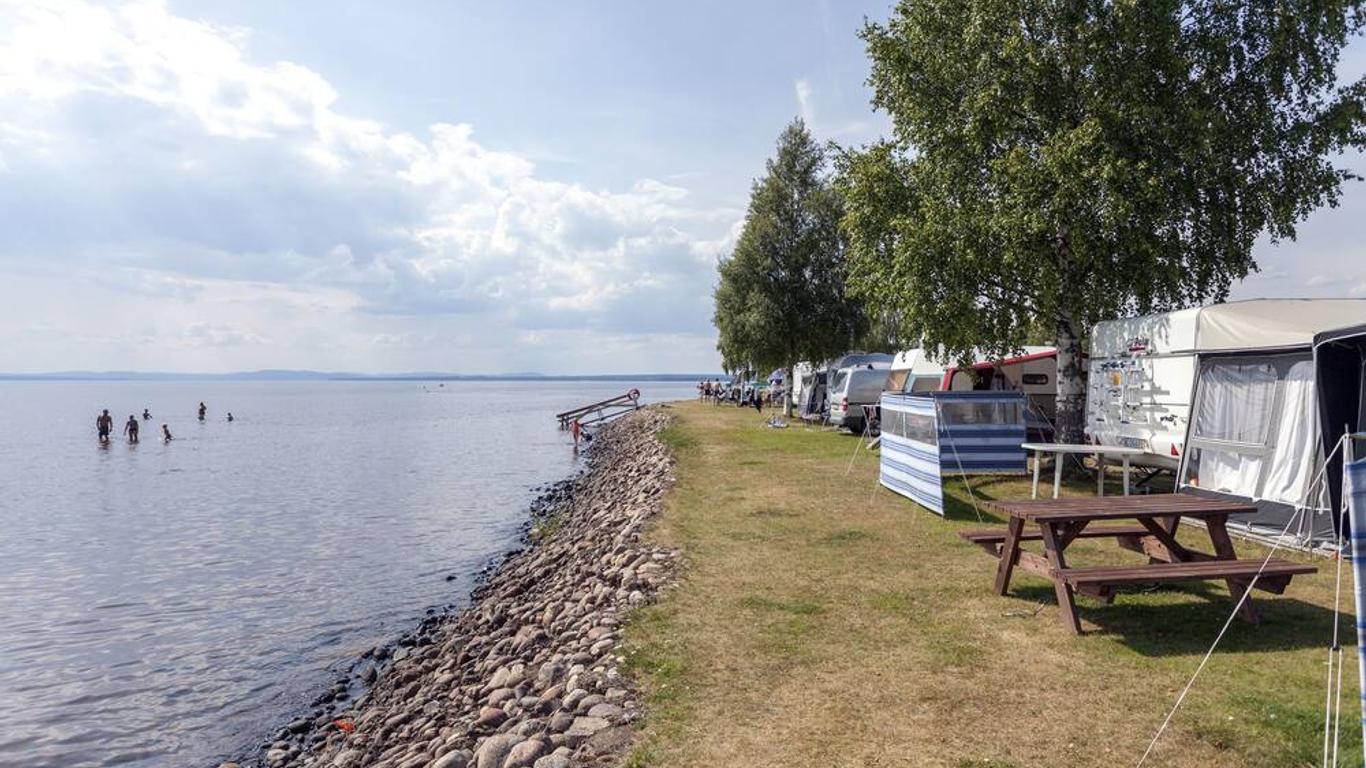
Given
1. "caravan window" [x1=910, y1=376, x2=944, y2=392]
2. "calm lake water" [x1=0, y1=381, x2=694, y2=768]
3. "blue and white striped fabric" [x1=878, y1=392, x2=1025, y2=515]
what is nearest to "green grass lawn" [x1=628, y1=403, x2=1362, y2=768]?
"blue and white striped fabric" [x1=878, y1=392, x2=1025, y2=515]

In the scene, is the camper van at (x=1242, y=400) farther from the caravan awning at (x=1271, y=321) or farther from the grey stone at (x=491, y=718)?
the grey stone at (x=491, y=718)

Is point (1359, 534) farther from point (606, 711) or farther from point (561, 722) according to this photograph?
point (561, 722)

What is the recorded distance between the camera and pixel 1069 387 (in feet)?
56.4

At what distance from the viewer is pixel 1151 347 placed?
46.4ft

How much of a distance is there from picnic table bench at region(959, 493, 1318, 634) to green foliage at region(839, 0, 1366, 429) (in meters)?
7.99

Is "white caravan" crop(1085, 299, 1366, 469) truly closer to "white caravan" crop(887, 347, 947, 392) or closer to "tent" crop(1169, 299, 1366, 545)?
"tent" crop(1169, 299, 1366, 545)

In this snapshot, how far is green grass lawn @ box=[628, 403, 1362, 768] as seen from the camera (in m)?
5.26

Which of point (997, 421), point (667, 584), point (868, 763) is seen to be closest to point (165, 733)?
point (667, 584)

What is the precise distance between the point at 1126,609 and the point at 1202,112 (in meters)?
10.6

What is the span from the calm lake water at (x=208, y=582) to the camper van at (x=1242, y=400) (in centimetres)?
1208

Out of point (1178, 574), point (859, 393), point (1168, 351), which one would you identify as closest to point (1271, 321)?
point (1168, 351)

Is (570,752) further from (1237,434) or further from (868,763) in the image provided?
(1237,434)

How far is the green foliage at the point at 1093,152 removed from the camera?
15.1 metres

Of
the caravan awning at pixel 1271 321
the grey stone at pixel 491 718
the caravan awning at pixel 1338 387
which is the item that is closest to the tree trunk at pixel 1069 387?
the caravan awning at pixel 1271 321
